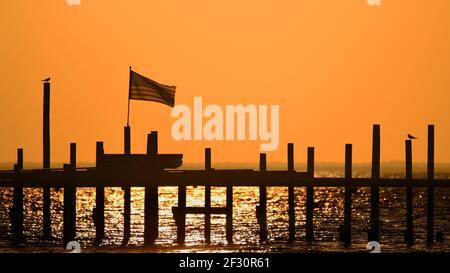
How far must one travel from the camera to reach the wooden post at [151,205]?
38.9 m

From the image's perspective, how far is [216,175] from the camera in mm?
38594

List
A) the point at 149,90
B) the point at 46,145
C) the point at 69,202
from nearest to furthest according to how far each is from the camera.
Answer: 1. the point at 69,202
2. the point at 149,90
3. the point at 46,145

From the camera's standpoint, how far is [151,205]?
39750 mm

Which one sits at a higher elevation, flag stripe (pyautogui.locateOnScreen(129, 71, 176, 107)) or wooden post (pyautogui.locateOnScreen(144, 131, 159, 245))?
flag stripe (pyautogui.locateOnScreen(129, 71, 176, 107))

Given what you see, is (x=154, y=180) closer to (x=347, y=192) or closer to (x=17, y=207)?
(x=17, y=207)

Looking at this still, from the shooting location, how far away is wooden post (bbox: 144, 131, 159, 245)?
38938mm

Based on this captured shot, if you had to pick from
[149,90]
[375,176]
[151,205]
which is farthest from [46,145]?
[375,176]

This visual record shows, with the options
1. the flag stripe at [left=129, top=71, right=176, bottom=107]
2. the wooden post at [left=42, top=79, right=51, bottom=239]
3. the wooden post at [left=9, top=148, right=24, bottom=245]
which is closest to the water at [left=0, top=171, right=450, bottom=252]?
the wooden post at [left=9, top=148, right=24, bottom=245]

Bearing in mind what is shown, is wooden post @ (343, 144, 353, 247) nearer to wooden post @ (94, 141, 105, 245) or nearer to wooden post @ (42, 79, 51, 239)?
wooden post @ (94, 141, 105, 245)

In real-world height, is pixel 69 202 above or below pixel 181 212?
above

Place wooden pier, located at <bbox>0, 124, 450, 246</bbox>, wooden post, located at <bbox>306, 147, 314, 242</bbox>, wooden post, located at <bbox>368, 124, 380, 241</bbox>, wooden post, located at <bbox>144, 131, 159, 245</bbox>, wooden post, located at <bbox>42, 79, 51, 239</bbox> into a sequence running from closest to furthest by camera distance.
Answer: wooden pier, located at <bbox>0, 124, 450, 246</bbox> → wooden post, located at <bbox>144, 131, 159, 245</bbox> → wooden post, located at <bbox>368, 124, 380, 241</bbox> → wooden post, located at <bbox>306, 147, 314, 242</bbox> → wooden post, located at <bbox>42, 79, 51, 239</bbox>

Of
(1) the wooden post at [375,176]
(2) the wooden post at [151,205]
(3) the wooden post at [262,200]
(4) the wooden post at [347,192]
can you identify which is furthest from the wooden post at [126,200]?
(1) the wooden post at [375,176]
